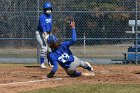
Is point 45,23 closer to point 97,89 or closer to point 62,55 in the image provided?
point 62,55

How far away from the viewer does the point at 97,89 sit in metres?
9.35

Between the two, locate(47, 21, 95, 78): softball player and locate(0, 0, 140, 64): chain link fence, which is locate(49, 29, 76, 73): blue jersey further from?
locate(0, 0, 140, 64): chain link fence

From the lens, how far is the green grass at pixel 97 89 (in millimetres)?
9047

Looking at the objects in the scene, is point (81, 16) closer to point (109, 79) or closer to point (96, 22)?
point (96, 22)

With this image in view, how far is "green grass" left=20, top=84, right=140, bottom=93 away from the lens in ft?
29.7

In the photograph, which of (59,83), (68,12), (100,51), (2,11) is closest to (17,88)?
(59,83)

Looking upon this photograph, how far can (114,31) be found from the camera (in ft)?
62.0

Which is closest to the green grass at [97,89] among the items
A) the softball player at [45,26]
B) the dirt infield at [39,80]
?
the dirt infield at [39,80]

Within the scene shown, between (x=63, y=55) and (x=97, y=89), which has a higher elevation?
(x=63, y=55)

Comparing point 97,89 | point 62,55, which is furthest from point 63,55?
point 97,89

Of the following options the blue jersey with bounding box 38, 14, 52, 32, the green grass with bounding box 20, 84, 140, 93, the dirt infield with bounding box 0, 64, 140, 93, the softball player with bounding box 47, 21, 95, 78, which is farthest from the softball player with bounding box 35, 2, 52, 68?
the green grass with bounding box 20, 84, 140, 93

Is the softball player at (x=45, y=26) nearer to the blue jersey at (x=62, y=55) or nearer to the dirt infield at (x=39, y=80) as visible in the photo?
the dirt infield at (x=39, y=80)

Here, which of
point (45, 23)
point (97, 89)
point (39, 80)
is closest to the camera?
point (97, 89)

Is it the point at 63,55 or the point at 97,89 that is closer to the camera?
the point at 97,89
